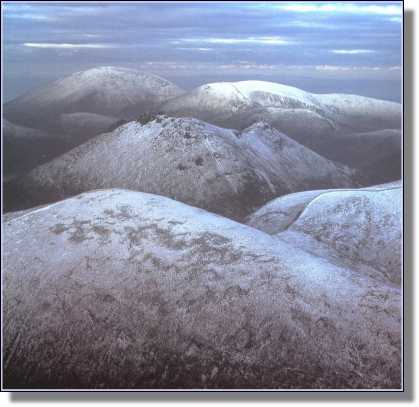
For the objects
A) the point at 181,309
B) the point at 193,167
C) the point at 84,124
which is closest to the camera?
the point at 181,309

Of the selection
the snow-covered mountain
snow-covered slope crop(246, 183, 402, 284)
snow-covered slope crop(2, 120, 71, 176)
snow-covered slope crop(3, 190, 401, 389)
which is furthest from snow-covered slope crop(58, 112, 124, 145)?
snow-covered slope crop(246, 183, 402, 284)

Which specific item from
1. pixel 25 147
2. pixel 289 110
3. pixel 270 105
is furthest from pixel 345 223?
pixel 25 147

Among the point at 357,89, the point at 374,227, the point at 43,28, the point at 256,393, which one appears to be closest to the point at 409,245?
the point at 374,227

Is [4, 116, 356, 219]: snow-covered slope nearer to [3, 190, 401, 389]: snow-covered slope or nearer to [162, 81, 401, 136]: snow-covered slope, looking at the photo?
[162, 81, 401, 136]: snow-covered slope

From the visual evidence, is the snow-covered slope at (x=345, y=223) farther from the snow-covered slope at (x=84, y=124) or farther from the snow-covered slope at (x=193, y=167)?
the snow-covered slope at (x=84, y=124)

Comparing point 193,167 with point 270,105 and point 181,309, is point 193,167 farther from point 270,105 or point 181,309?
point 181,309
